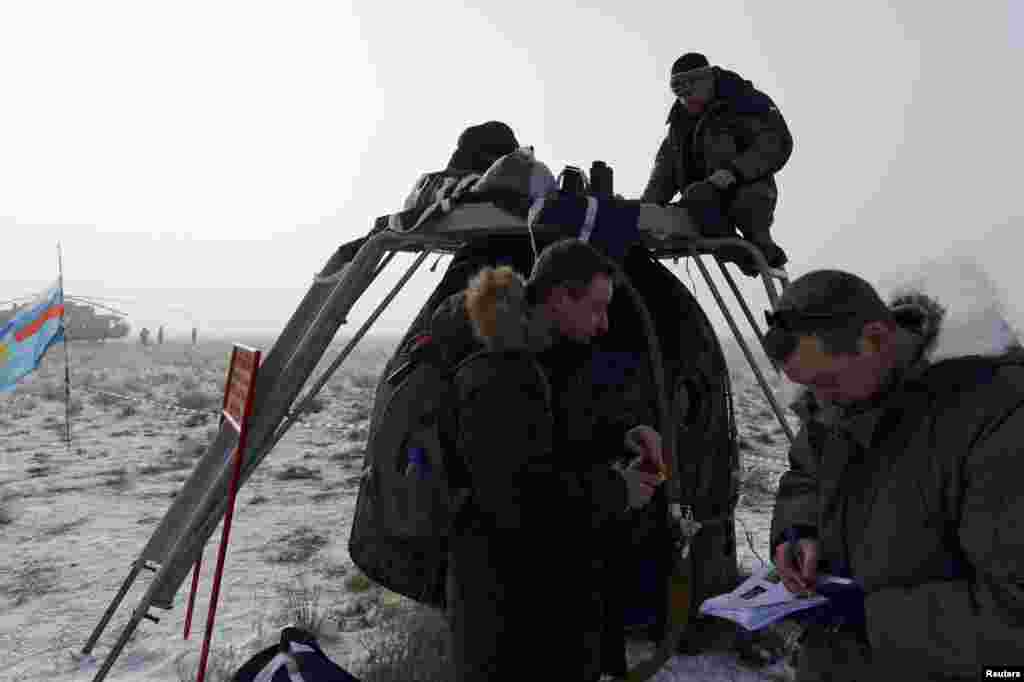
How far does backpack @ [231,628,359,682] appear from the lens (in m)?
3.12

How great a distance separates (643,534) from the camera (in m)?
3.85

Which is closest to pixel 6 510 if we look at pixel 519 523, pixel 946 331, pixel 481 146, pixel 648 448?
pixel 481 146

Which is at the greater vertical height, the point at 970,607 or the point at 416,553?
the point at 970,607

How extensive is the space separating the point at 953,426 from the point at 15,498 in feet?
35.7

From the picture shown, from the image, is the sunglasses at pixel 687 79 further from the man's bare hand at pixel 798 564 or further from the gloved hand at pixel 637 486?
the man's bare hand at pixel 798 564

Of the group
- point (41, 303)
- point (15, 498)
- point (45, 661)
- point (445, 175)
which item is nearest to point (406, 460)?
point (445, 175)

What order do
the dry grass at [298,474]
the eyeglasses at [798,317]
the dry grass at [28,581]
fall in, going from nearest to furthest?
the eyeglasses at [798,317] → the dry grass at [28,581] → the dry grass at [298,474]

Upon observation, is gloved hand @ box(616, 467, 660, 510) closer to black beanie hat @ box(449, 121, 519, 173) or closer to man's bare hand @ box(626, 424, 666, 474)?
man's bare hand @ box(626, 424, 666, 474)

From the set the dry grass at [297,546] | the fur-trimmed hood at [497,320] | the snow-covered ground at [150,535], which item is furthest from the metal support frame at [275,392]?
the dry grass at [297,546]

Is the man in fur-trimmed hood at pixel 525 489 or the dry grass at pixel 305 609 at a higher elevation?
the man in fur-trimmed hood at pixel 525 489

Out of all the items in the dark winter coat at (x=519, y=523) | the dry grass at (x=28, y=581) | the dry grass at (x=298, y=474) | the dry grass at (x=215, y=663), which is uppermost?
the dark winter coat at (x=519, y=523)

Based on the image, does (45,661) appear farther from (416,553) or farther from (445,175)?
(445,175)

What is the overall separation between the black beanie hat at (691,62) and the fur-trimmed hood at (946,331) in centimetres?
322

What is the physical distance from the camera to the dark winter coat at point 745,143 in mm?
4652
